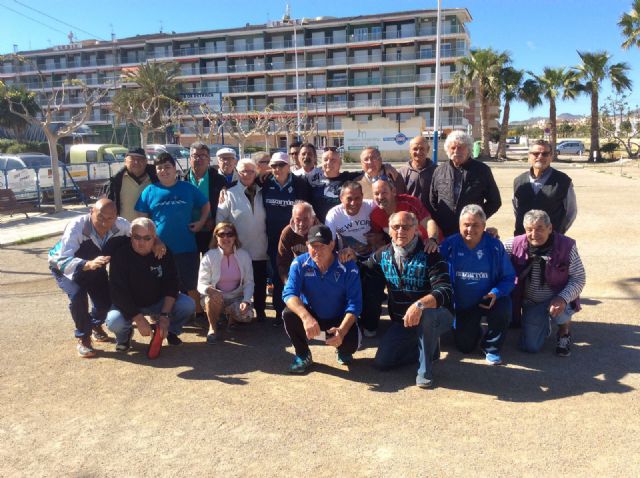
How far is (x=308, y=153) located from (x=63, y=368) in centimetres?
336

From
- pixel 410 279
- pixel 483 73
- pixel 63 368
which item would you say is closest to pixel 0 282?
pixel 63 368

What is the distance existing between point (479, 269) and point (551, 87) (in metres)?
47.4

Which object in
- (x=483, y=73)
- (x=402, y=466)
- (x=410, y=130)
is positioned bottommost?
(x=402, y=466)

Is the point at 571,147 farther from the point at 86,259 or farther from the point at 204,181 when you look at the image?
the point at 86,259

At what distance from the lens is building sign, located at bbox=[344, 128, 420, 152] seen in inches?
1977

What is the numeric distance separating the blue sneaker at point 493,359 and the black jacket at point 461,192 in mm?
1363

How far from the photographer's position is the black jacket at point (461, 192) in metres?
5.19

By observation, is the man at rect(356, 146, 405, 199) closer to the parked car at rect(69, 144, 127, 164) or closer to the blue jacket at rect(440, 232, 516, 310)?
the blue jacket at rect(440, 232, 516, 310)

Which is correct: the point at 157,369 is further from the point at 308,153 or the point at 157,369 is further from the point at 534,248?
the point at 534,248

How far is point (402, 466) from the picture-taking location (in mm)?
3049

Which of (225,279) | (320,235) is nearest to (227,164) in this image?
(225,279)

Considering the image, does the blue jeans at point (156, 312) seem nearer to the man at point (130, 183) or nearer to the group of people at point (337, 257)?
the group of people at point (337, 257)

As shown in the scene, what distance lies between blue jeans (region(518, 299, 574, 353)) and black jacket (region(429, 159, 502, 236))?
1.12 meters

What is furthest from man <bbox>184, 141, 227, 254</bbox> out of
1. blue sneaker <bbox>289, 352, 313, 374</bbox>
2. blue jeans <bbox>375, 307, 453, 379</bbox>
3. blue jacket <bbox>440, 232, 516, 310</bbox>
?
blue jacket <bbox>440, 232, 516, 310</bbox>
